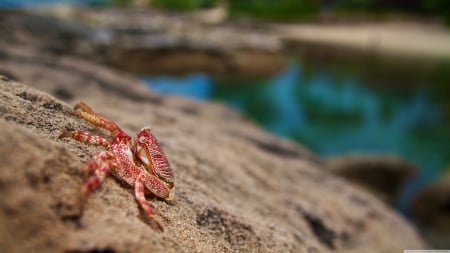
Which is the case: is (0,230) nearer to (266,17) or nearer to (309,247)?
(309,247)

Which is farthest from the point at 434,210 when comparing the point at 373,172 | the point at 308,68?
the point at 308,68

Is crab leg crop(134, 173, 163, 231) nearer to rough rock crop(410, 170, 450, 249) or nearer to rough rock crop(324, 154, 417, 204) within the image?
rough rock crop(410, 170, 450, 249)

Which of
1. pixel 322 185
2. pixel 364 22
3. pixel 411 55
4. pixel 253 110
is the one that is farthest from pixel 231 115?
pixel 364 22

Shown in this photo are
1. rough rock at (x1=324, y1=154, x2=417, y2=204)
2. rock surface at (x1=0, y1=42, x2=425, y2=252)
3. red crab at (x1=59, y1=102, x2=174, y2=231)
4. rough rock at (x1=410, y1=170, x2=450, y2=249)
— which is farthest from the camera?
rough rock at (x1=324, y1=154, x2=417, y2=204)

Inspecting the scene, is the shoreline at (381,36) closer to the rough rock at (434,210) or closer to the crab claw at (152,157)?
the rough rock at (434,210)

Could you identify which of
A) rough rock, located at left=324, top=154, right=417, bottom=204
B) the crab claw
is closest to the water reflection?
rough rock, located at left=324, top=154, right=417, bottom=204

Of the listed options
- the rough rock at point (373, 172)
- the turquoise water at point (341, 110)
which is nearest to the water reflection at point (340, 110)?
the turquoise water at point (341, 110)
